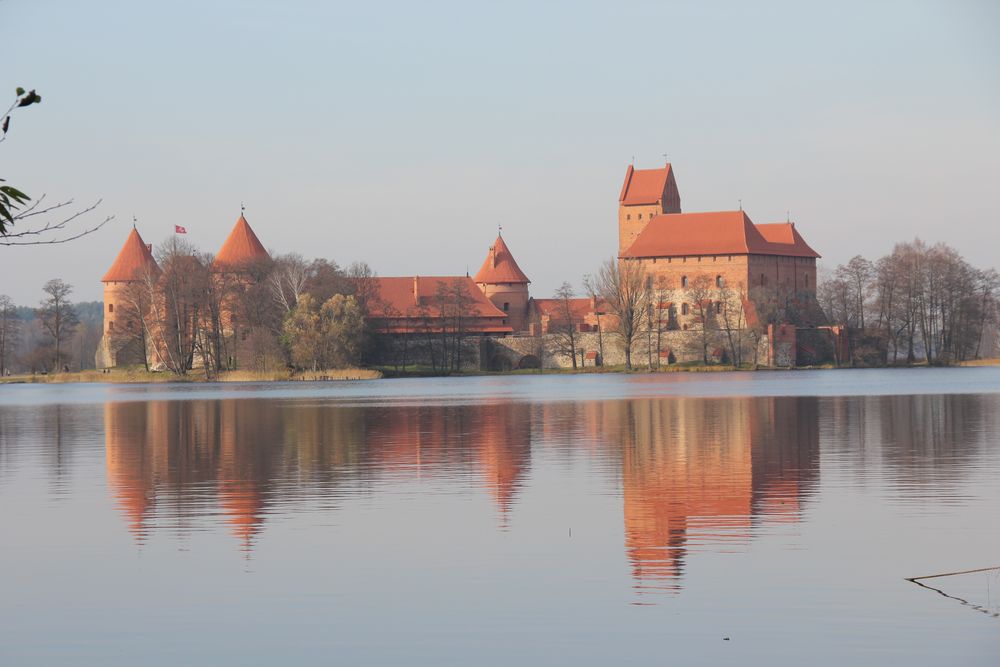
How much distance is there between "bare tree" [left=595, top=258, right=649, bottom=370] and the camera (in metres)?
79.3

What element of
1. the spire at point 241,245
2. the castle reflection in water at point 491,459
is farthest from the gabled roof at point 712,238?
the castle reflection in water at point 491,459

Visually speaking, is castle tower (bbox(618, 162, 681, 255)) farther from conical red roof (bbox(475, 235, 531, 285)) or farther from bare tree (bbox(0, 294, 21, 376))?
bare tree (bbox(0, 294, 21, 376))

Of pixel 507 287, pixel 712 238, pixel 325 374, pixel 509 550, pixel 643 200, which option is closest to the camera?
pixel 509 550

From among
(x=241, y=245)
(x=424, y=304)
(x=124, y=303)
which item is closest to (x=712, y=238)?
(x=424, y=304)

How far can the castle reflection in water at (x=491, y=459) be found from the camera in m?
12.8

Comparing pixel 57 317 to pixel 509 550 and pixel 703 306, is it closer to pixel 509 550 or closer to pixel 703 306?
pixel 703 306

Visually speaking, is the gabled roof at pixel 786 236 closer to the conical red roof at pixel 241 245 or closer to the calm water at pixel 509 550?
the conical red roof at pixel 241 245

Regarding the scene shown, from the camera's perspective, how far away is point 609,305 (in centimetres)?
8194

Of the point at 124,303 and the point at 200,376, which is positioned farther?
the point at 124,303

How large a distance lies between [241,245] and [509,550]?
7668cm

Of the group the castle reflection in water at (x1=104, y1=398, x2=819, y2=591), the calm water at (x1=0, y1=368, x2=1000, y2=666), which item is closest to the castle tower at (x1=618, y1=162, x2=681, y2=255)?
the castle reflection in water at (x1=104, y1=398, x2=819, y2=591)

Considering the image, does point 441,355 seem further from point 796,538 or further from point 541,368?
point 796,538

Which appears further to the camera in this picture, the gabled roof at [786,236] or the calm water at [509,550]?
the gabled roof at [786,236]

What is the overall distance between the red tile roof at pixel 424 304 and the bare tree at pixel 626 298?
9410 mm
